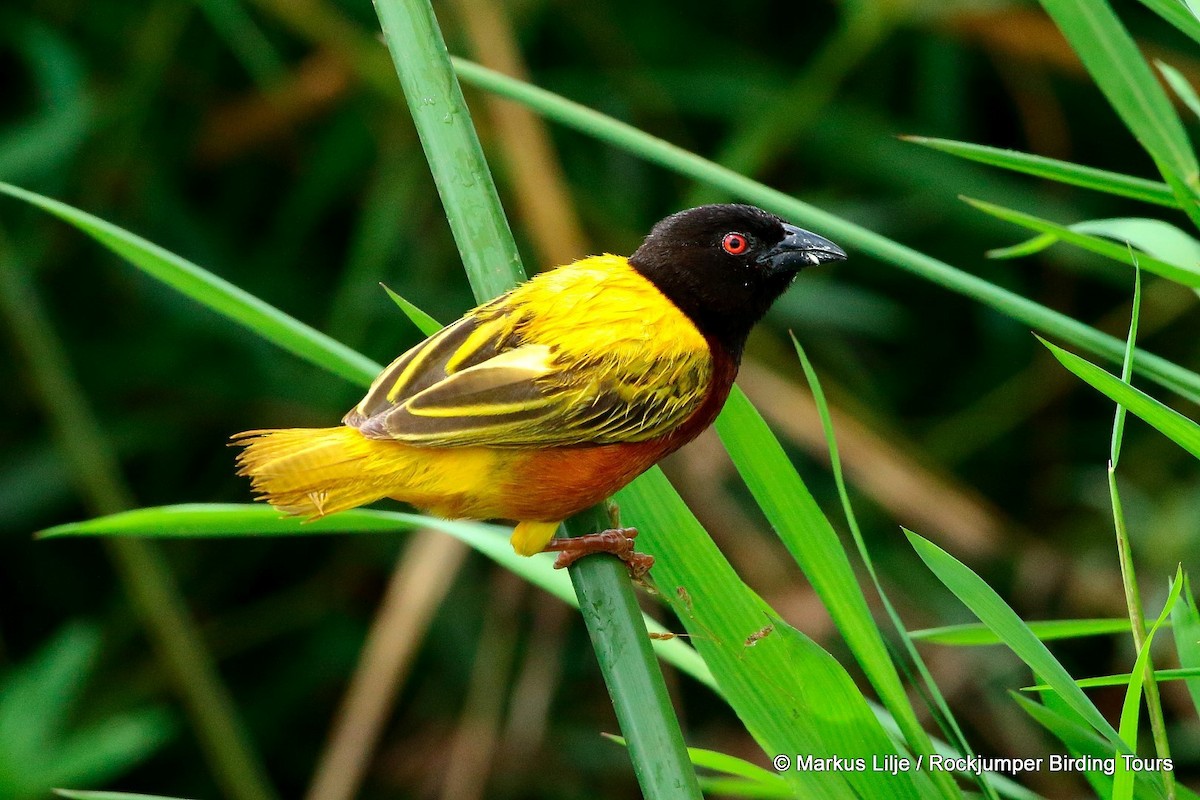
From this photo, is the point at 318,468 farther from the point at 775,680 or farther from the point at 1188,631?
the point at 1188,631

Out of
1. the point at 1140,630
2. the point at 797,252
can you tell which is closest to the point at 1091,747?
the point at 1140,630

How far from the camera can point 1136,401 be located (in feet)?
5.00

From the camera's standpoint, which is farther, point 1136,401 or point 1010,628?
point 1136,401

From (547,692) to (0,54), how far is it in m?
3.11

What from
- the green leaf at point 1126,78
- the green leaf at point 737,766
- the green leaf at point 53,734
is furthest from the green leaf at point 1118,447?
the green leaf at point 53,734

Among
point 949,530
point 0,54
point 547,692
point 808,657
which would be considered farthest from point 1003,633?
point 0,54

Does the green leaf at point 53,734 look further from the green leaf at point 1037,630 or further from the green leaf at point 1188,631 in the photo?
the green leaf at point 1188,631

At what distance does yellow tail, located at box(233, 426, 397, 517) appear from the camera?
1879mm

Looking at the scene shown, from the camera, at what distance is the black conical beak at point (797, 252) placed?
2.62 metres

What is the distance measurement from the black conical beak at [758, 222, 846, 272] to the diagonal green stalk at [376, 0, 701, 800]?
2.87ft

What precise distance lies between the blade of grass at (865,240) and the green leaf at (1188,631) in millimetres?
296

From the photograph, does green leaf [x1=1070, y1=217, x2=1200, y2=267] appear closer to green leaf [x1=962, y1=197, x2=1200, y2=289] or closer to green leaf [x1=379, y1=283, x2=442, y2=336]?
green leaf [x1=962, y1=197, x2=1200, y2=289]

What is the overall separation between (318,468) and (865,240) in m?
0.94

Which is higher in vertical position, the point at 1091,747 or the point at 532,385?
the point at 532,385
